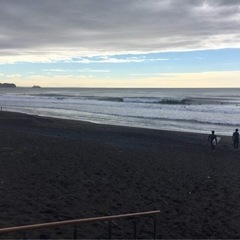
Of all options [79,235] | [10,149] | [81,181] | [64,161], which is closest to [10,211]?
[79,235]

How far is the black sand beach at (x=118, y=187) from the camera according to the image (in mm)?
8477

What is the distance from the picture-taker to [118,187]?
1158 cm

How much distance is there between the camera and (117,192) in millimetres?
11062

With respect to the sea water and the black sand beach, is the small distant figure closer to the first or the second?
the black sand beach

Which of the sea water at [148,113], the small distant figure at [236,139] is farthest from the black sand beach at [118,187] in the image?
the sea water at [148,113]

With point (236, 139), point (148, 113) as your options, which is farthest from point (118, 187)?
point (148, 113)

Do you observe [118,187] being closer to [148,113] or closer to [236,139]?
[236,139]

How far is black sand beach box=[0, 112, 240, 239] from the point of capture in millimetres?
8477

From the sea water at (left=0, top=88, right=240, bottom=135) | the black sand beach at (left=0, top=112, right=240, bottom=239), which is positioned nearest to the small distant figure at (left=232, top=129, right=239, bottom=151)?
the black sand beach at (left=0, top=112, right=240, bottom=239)

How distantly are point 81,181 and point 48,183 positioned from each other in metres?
1.03

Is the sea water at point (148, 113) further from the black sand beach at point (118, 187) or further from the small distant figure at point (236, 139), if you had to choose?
the black sand beach at point (118, 187)

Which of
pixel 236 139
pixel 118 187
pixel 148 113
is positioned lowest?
pixel 118 187

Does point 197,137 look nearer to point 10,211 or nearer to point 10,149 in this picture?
point 10,149

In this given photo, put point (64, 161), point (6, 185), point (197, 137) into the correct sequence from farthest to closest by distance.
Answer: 1. point (197, 137)
2. point (64, 161)
3. point (6, 185)
